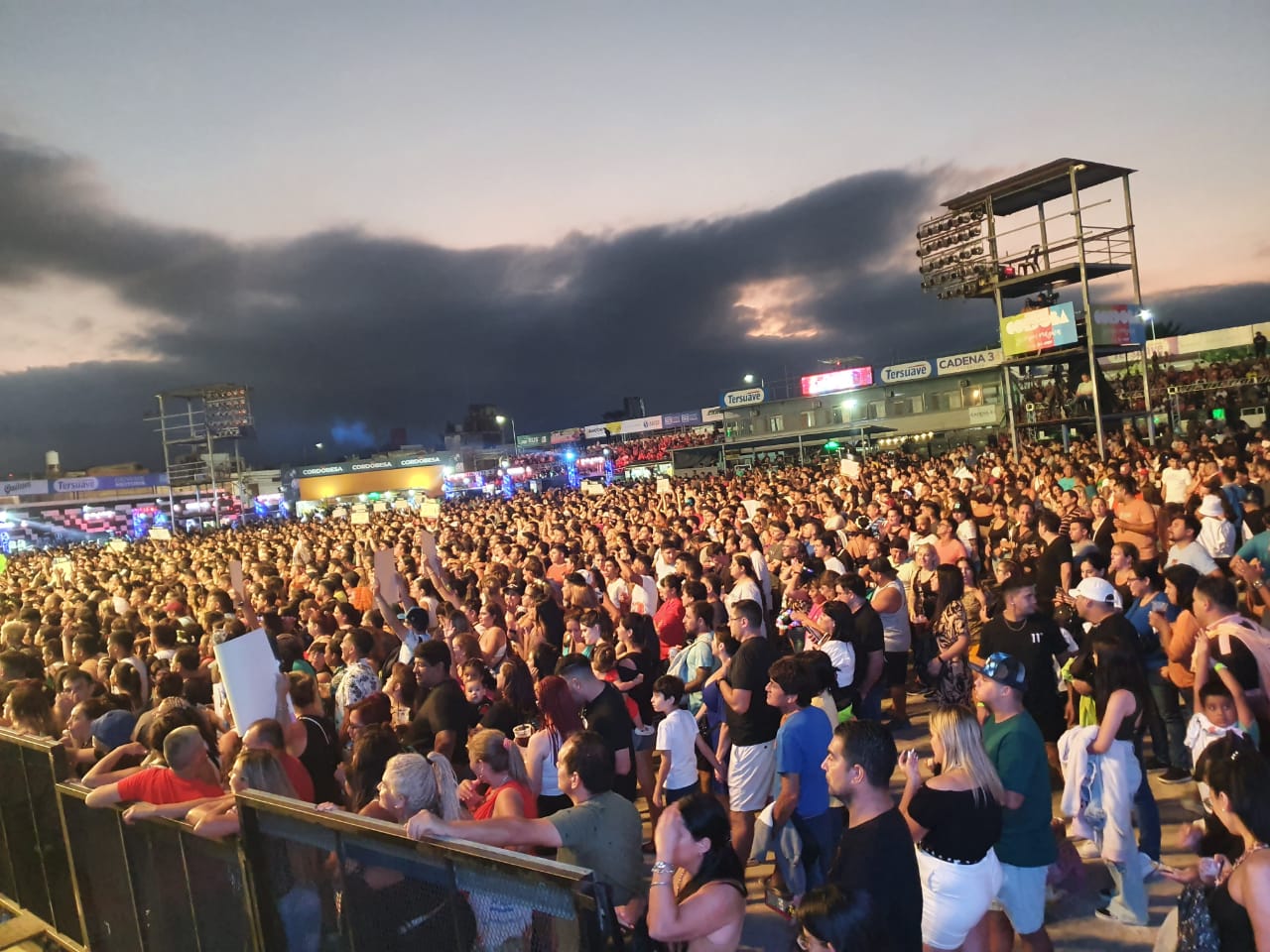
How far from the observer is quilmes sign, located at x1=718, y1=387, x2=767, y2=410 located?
54.0 m

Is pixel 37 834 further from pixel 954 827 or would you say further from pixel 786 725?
pixel 954 827

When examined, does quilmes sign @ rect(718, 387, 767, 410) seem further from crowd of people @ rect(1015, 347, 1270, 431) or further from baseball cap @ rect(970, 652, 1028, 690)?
baseball cap @ rect(970, 652, 1028, 690)

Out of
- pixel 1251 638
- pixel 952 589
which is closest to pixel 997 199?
pixel 952 589

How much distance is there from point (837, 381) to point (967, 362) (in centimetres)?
738

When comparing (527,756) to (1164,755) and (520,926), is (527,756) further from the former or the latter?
(1164,755)

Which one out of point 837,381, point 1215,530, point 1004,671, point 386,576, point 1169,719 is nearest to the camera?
point 1004,671

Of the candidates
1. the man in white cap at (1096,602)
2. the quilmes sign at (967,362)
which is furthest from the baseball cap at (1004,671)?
the quilmes sign at (967,362)

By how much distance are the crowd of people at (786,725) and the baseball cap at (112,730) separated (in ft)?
0.07

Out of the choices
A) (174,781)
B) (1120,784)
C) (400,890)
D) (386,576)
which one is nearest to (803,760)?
(1120,784)

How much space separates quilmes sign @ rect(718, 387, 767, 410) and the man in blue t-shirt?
50314 millimetres

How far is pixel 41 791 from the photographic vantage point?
4.24 metres

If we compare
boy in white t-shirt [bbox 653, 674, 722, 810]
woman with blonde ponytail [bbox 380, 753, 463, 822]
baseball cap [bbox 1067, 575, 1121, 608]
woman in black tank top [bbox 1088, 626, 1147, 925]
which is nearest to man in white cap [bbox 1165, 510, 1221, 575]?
baseball cap [bbox 1067, 575, 1121, 608]

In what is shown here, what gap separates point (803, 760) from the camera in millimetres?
4172

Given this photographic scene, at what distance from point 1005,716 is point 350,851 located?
8.99 feet
